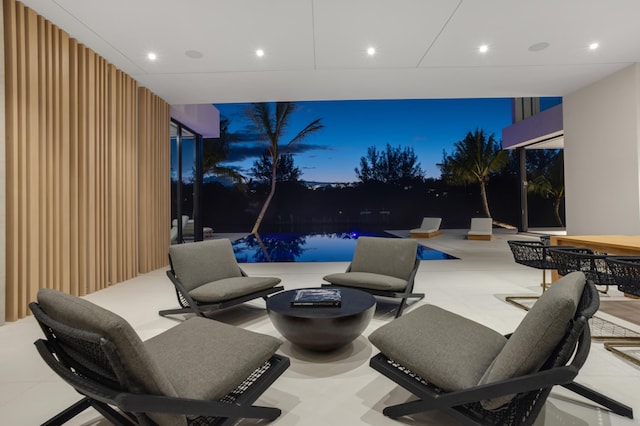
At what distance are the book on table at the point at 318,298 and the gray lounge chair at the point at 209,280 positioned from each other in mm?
667

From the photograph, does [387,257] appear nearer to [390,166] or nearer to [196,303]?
[196,303]

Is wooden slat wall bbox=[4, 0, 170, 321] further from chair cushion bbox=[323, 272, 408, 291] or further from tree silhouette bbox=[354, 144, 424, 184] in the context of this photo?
tree silhouette bbox=[354, 144, 424, 184]

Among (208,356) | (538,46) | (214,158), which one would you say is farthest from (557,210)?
(208,356)

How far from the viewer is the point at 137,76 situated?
205 inches

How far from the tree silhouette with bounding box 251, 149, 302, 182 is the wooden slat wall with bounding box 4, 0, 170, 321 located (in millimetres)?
11018

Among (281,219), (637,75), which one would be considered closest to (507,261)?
(637,75)

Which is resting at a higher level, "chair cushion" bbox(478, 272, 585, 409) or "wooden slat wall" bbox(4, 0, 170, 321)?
"wooden slat wall" bbox(4, 0, 170, 321)

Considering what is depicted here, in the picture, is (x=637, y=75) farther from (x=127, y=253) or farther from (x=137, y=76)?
(x=127, y=253)

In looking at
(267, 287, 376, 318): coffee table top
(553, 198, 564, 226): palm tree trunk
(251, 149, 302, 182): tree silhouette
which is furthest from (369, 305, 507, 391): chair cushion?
(251, 149, 302, 182): tree silhouette

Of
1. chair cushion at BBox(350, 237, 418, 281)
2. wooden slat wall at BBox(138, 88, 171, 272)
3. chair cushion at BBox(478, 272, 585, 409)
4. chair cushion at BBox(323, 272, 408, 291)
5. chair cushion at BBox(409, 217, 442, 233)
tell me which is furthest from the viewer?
chair cushion at BBox(409, 217, 442, 233)

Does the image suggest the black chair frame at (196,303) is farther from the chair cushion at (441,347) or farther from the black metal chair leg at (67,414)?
the chair cushion at (441,347)

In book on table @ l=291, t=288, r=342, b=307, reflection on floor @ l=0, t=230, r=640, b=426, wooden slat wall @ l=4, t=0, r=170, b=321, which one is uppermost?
wooden slat wall @ l=4, t=0, r=170, b=321

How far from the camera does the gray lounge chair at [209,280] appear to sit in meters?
3.06

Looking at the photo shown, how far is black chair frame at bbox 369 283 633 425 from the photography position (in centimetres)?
124
